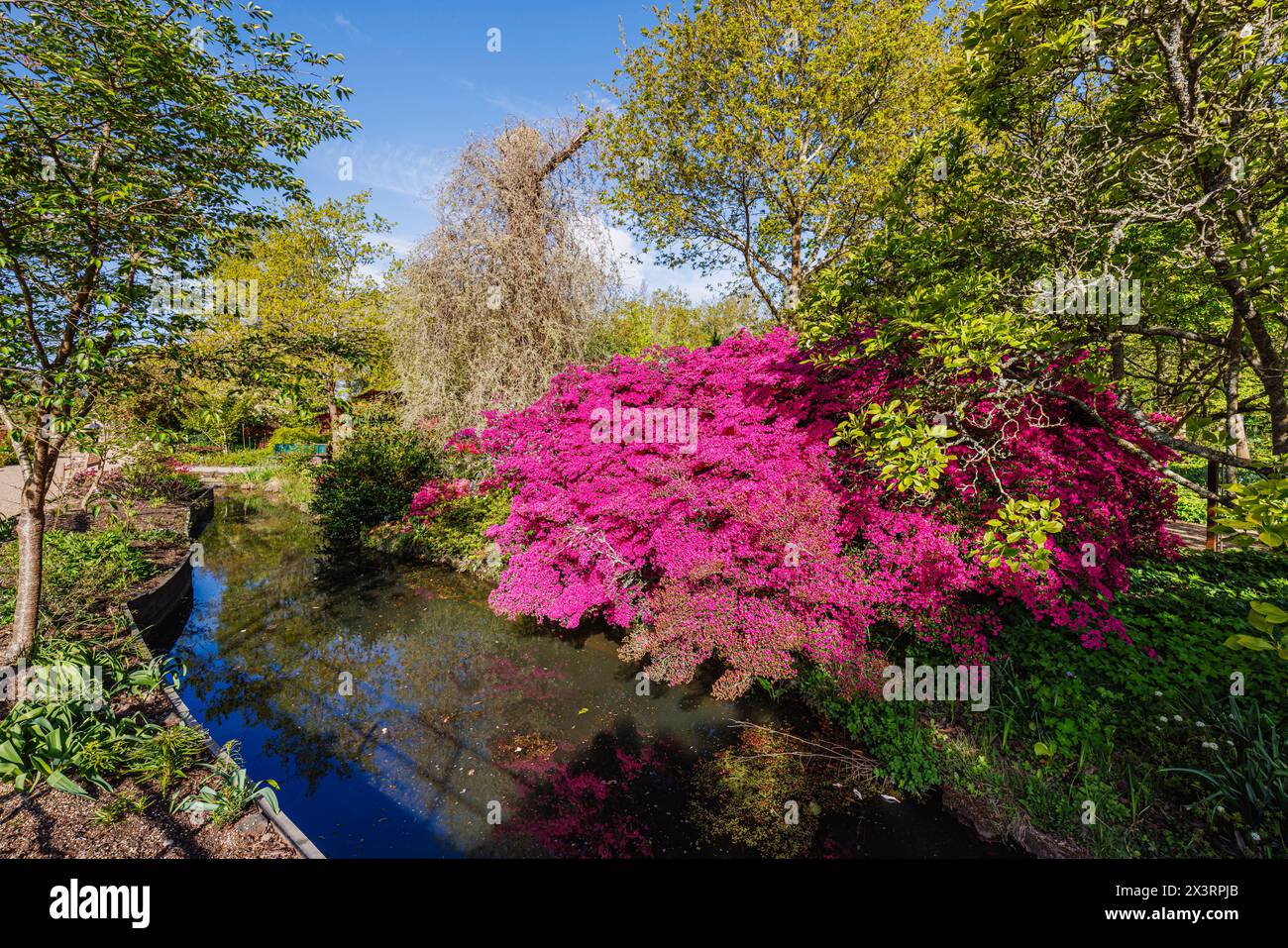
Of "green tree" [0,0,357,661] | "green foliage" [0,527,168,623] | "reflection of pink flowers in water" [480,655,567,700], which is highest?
"green tree" [0,0,357,661]

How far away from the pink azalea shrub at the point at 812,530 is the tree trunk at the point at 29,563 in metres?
4.45

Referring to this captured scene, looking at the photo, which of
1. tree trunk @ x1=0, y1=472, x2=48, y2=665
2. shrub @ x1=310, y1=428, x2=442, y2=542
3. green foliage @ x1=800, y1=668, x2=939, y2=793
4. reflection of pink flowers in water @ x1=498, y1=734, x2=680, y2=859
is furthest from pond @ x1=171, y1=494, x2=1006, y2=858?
shrub @ x1=310, y1=428, x2=442, y2=542

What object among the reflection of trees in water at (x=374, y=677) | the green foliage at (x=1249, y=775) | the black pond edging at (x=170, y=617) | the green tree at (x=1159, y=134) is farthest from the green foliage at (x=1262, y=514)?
the reflection of trees in water at (x=374, y=677)

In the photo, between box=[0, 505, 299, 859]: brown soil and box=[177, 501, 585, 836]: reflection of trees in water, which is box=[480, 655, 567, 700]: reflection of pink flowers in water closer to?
box=[177, 501, 585, 836]: reflection of trees in water

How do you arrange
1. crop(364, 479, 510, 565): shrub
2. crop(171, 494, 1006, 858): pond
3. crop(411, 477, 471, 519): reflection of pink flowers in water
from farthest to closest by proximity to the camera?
crop(411, 477, 471, 519): reflection of pink flowers in water
crop(364, 479, 510, 565): shrub
crop(171, 494, 1006, 858): pond

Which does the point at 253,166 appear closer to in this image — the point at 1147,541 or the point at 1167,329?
the point at 1167,329

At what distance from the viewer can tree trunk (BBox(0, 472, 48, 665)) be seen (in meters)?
4.31

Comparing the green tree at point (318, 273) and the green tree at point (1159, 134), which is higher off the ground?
the green tree at point (318, 273)

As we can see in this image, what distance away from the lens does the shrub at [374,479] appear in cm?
1230

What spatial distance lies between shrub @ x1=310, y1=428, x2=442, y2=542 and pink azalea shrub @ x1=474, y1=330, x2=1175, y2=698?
7.54 meters

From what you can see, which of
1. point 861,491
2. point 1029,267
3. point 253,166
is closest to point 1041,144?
point 1029,267

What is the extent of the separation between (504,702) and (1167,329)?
6.96 m

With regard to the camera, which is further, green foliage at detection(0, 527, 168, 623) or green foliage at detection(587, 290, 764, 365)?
green foliage at detection(587, 290, 764, 365)

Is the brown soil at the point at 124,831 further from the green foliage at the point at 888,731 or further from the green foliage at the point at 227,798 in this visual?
the green foliage at the point at 888,731
